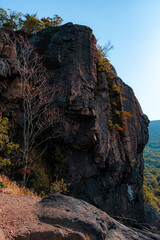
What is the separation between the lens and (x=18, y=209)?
3.88m

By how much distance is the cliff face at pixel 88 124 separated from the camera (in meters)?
12.7

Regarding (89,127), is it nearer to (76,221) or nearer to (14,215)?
(76,221)

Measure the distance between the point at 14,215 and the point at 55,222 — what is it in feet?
3.21

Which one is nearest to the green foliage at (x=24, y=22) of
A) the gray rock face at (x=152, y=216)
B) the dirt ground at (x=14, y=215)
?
the dirt ground at (x=14, y=215)

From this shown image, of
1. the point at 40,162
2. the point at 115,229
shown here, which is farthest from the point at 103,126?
the point at 115,229

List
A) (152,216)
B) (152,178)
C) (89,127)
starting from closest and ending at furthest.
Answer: (89,127), (152,216), (152,178)

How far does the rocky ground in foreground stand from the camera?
3.11 metres

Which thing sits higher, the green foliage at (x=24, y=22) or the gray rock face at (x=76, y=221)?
the green foliage at (x=24, y=22)

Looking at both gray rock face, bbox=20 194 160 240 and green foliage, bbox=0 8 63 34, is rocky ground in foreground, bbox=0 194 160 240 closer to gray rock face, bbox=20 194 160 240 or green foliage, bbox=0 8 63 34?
gray rock face, bbox=20 194 160 240

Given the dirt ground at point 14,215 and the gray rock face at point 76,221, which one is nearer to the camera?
the dirt ground at point 14,215

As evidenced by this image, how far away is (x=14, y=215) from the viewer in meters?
3.54

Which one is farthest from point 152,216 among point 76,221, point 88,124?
point 76,221

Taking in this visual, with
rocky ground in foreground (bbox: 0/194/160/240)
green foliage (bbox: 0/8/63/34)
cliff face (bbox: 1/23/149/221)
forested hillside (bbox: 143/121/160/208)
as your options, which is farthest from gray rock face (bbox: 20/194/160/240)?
forested hillside (bbox: 143/121/160/208)

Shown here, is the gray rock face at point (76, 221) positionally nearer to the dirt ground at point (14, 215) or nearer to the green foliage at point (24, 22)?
the dirt ground at point (14, 215)
